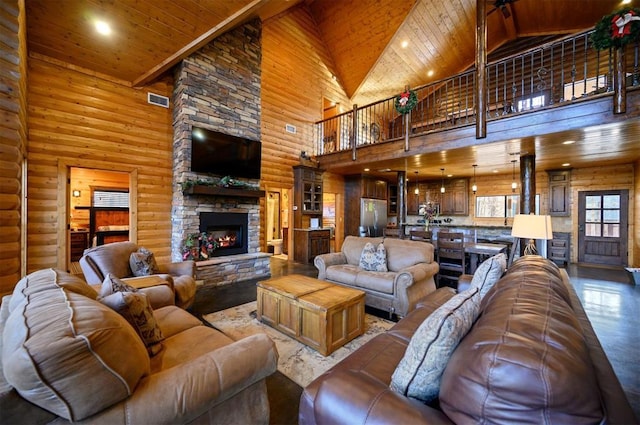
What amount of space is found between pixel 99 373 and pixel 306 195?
645cm

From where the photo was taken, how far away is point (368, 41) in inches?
288

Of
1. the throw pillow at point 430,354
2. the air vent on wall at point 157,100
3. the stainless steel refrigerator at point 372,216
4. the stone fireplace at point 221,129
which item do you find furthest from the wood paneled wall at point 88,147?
the stainless steel refrigerator at point 372,216

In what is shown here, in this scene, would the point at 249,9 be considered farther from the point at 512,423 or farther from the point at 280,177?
the point at 512,423

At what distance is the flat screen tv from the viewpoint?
476 centimetres

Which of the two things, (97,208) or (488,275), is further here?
(97,208)

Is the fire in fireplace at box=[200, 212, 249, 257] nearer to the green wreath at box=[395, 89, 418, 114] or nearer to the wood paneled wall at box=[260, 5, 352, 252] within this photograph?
the wood paneled wall at box=[260, 5, 352, 252]

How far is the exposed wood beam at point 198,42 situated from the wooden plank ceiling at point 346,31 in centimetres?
2

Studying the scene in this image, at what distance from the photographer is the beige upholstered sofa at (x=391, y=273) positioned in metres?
3.21

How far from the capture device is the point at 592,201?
6816mm

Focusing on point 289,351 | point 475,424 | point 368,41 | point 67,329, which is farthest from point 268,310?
point 368,41

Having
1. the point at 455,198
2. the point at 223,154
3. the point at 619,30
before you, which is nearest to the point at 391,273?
the point at 223,154

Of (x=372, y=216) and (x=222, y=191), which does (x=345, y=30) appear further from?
(x=222, y=191)

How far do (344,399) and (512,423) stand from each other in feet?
1.93

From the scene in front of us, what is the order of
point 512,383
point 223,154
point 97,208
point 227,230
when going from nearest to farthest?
point 512,383 < point 223,154 < point 227,230 < point 97,208
